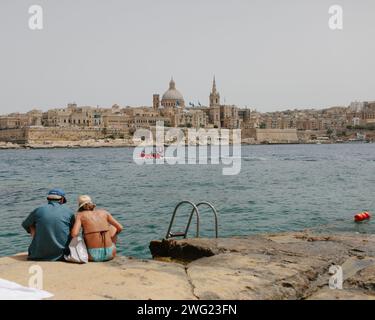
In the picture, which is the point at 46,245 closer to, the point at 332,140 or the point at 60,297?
the point at 60,297

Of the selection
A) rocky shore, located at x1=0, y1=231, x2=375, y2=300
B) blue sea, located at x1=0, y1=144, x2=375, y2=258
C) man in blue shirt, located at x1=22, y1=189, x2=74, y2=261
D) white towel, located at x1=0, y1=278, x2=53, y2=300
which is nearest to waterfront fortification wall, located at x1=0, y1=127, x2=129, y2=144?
blue sea, located at x1=0, y1=144, x2=375, y2=258

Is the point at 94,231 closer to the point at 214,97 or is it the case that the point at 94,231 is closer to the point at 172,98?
the point at 172,98

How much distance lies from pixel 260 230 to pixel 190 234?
1.40m

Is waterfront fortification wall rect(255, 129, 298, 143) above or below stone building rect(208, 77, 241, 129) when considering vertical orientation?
below

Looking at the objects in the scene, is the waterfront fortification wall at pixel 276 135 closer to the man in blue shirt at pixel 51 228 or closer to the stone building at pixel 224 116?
the stone building at pixel 224 116

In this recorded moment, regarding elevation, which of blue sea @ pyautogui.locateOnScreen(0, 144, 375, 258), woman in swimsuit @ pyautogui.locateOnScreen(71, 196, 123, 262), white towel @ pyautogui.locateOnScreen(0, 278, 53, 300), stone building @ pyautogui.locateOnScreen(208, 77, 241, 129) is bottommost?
blue sea @ pyautogui.locateOnScreen(0, 144, 375, 258)

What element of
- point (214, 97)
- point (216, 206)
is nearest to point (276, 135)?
point (214, 97)

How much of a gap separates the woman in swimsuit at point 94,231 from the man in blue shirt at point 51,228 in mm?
98

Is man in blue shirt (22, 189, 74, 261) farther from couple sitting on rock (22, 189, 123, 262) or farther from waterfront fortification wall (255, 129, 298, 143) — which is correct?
waterfront fortification wall (255, 129, 298, 143)

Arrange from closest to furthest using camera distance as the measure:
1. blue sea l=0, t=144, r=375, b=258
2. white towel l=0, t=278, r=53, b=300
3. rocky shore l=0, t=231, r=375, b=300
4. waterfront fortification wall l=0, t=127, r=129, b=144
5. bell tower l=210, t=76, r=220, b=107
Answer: white towel l=0, t=278, r=53, b=300 < rocky shore l=0, t=231, r=375, b=300 < blue sea l=0, t=144, r=375, b=258 < waterfront fortification wall l=0, t=127, r=129, b=144 < bell tower l=210, t=76, r=220, b=107

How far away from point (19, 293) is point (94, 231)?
111cm

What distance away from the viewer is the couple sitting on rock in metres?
4.15

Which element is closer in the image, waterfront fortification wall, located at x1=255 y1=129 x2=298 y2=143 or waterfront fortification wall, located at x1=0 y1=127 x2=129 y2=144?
waterfront fortification wall, located at x1=0 y1=127 x2=129 y2=144
